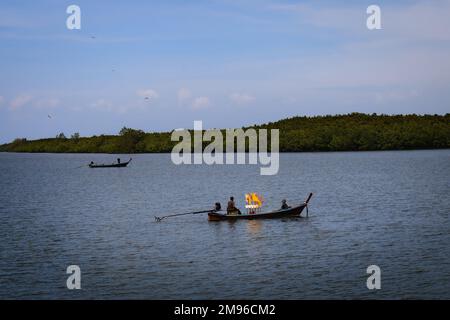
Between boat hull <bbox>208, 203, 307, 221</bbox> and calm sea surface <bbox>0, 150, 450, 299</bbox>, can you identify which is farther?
boat hull <bbox>208, 203, 307, 221</bbox>

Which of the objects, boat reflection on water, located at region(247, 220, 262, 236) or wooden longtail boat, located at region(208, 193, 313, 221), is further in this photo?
wooden longtail boat, located at region(208, 193, 313, 221)

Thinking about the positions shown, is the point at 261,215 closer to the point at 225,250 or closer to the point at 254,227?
the point at 254,227

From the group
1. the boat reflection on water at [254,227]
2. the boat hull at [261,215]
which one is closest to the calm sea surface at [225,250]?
the boat reflection on water at [254,227]

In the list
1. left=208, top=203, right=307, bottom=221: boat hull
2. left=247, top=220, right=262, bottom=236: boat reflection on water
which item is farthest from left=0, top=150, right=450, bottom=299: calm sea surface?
left=208, top=203, right=307, bottom=221: boat hull

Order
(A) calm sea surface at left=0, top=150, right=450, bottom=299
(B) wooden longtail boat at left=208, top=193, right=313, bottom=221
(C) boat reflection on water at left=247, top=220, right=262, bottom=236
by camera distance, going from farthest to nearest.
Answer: (B) wooden longtail boat at left=208, top=193, right=313, bottom=221 < (C) boat reflection on water at left=247, top=220, right=262, bottom=236 < (A) calm sea surface at left=0, top=150, right=450, bottom=299

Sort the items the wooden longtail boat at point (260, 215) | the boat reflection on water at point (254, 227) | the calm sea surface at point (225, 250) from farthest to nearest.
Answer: the wooden longtail boat at point (260, 215) < the boat reflection on water at point (254, 227) < the calm sea surface at point (225, 250)

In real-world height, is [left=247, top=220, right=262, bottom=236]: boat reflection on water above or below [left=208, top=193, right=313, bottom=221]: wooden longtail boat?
below

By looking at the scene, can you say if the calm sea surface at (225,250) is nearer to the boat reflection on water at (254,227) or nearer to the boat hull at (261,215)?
the boat reflection on water at (254,227)

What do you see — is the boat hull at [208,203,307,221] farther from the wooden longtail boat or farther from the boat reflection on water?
the boat reflection on water

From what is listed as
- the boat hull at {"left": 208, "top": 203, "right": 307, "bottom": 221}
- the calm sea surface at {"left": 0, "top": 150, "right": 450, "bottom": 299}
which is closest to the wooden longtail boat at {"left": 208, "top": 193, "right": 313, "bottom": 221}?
the boat hull at {"left": 208, "top": 203, "right": 307, "bottom": 221}

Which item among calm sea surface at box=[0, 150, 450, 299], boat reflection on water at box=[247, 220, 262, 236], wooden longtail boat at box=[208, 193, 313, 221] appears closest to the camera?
calm sea surface at box=[0, 150, 450, 299]

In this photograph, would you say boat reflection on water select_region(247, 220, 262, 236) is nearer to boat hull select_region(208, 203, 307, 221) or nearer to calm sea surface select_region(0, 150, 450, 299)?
calm sea surface select_region(0, 150, 450, 299)

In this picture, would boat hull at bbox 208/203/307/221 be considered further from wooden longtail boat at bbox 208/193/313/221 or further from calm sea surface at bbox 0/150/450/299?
calm sea surface at bbox 0/150/450/299

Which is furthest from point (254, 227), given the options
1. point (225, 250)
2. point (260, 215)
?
point (225, 250)
